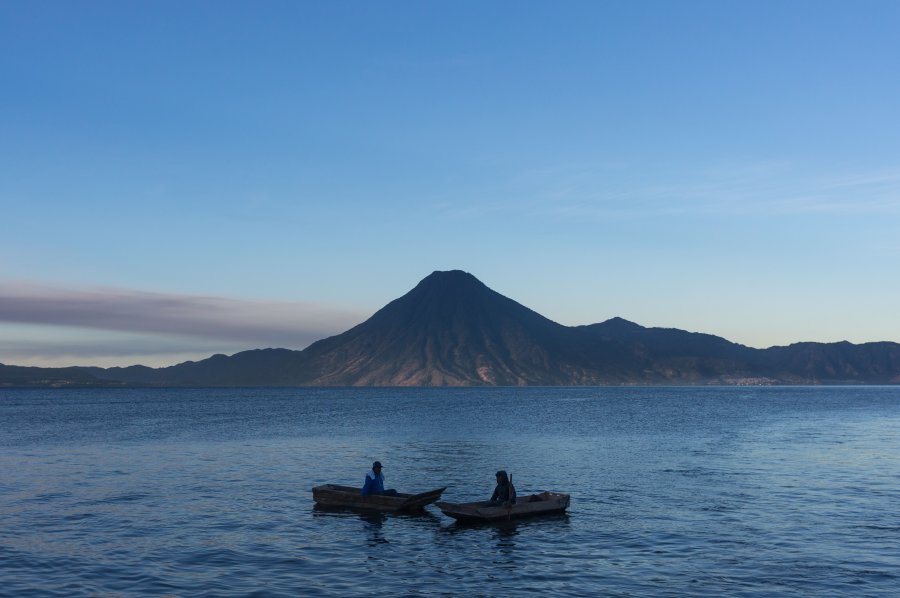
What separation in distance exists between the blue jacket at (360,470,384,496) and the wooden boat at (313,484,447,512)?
323mm

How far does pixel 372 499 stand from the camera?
41.1 metres

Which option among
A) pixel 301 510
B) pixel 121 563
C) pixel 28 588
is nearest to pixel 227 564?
pixel 121 563

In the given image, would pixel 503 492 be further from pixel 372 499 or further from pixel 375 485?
Result: pixel 375 485

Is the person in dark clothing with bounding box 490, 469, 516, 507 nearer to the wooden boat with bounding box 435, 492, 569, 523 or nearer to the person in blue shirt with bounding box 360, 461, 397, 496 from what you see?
the wooden boat with bounding box 435, 492, 569, 523

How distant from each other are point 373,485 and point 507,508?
26.4 ft

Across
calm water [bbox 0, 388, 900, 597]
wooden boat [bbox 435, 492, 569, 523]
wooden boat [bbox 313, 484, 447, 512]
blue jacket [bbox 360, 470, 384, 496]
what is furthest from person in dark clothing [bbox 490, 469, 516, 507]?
blue jacket [bbox 360, 470, 384, 496]

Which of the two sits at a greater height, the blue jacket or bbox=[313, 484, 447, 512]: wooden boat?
the blue jacket

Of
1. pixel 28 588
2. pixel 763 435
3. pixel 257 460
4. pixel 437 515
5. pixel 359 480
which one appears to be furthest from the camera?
pixel 763 435

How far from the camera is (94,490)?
48.2 meters


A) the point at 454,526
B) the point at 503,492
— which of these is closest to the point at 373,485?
the point at 454,526

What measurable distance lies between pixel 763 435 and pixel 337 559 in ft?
244

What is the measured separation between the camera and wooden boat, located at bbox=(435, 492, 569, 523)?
37.1m

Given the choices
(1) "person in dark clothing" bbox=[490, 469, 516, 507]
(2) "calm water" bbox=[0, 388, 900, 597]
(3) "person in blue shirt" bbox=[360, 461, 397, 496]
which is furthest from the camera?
(3) "person in blue shirt" bbox=[360, 461, 397, 496]

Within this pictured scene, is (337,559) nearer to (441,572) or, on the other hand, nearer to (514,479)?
(441,572)
